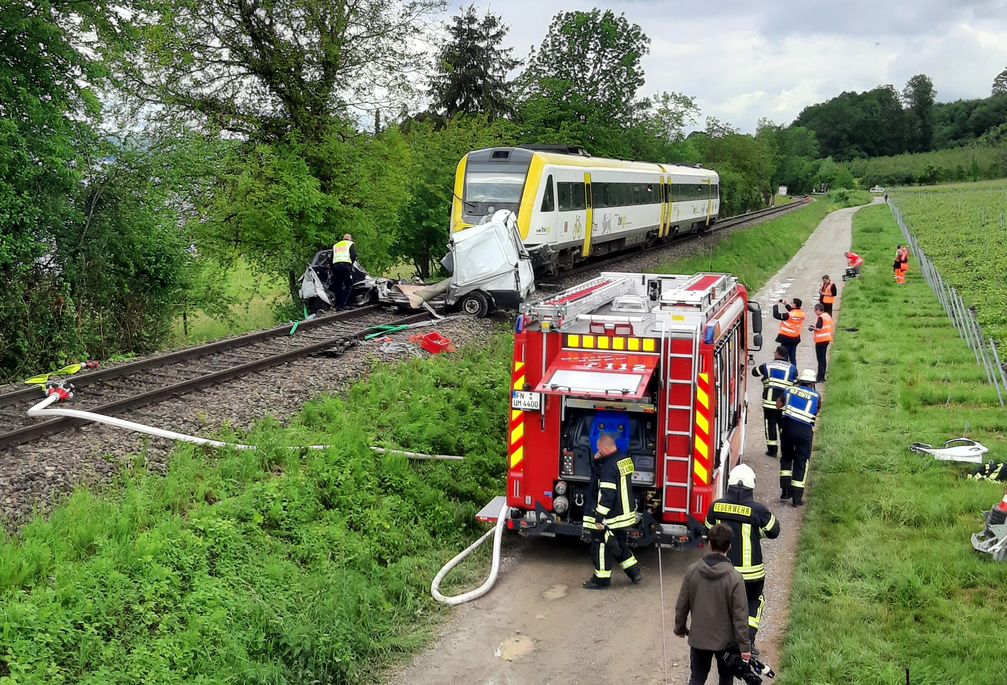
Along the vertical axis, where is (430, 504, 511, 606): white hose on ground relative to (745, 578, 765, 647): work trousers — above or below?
below

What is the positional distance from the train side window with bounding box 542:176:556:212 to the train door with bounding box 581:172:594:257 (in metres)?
2.62

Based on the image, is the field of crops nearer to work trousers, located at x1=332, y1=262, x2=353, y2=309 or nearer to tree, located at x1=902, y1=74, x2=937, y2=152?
work trousers, located at x1=332, y1=262, x2=353, y2=309

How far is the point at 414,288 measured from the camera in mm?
19312

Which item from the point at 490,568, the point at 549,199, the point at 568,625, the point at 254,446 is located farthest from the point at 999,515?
the point at 549,199

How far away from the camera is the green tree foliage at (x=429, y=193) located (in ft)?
106

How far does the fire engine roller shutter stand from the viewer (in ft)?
26.0

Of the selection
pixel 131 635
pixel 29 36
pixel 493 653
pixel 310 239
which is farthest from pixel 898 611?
pixel 310 239

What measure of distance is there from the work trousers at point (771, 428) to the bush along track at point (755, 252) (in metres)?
15.7

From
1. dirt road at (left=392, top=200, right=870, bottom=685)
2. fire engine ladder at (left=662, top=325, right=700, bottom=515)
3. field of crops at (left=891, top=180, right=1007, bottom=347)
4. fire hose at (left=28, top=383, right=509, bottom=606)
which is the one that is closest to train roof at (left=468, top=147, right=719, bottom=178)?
field of crops at (left=891, top=180, right=1007, bottom=347)

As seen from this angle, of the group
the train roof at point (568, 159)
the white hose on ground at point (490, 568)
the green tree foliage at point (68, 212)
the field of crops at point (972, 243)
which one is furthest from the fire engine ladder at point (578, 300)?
the field of crops at point (972, 243)

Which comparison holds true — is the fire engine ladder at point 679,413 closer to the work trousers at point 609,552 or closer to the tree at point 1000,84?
the work trousers at point 609,552

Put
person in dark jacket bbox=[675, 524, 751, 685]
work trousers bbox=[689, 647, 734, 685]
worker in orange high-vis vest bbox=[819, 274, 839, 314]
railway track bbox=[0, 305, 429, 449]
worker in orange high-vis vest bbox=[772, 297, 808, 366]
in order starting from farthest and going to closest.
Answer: worker in orange high-vis vest bbox=[819, 274, 839, 314] → worker in orange high-vis vest bbox=[772, 297, 808, 366] → railway track bbox=[0, 305, 429, 449] → work trousers bbox=[689, 647, 734, 685] → person in dark jacket bbox=[675, 524, 751, 685]

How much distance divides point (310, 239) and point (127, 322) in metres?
7.77

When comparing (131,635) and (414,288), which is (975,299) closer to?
(414,288)
